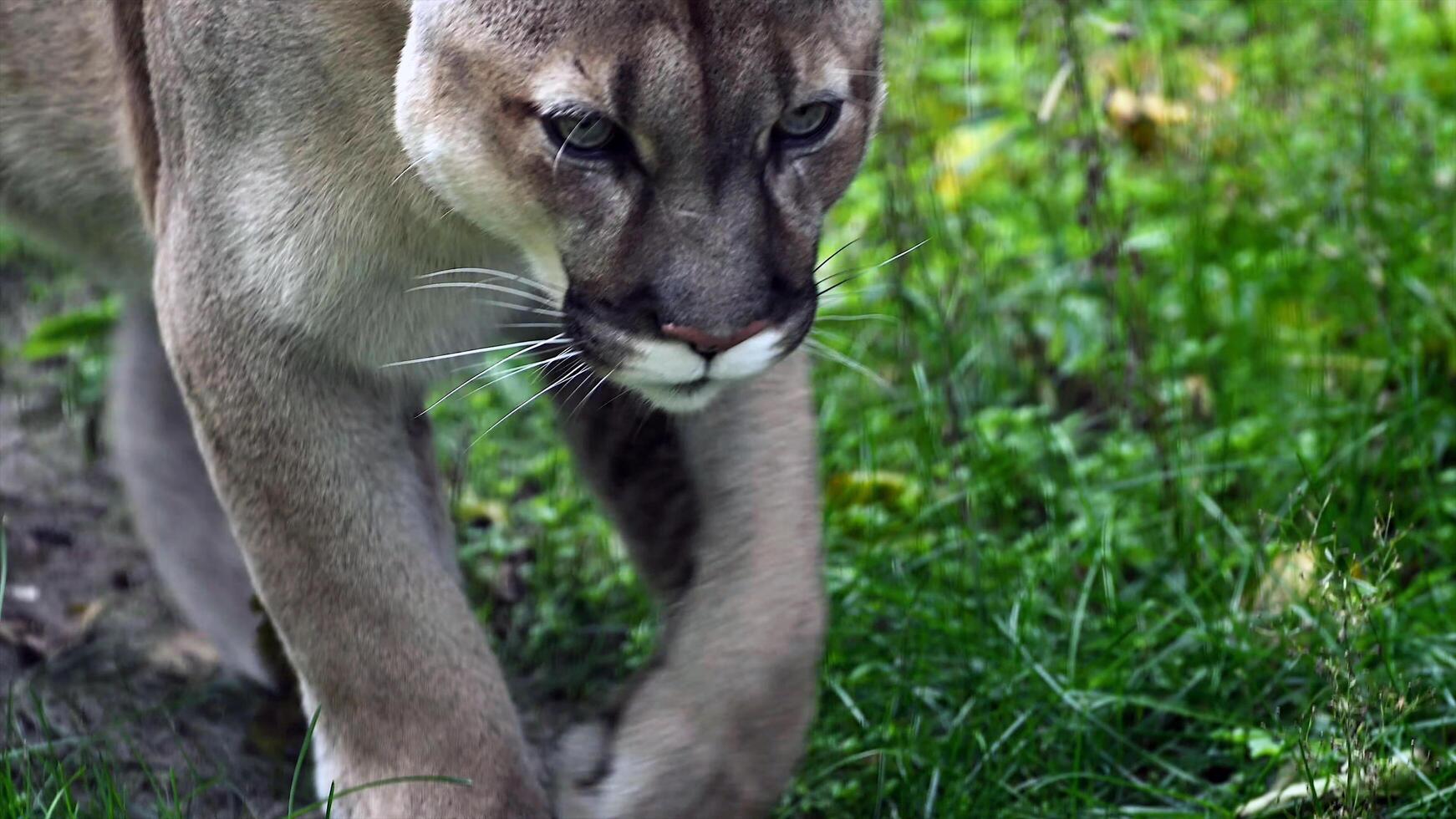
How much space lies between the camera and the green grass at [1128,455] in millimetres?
3168

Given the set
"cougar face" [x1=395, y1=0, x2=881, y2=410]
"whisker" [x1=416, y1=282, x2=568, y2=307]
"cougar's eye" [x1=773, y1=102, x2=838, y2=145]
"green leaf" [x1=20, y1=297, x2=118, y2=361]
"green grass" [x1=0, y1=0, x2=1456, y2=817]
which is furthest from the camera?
"green leaf" [x1=20, y1=297, x2=118, y2=361]

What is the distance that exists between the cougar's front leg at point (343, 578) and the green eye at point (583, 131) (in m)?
0.63

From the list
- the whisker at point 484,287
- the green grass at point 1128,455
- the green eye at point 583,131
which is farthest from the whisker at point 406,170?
the green grass at point 1128,455

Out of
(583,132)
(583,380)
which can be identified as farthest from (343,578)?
(583,132)

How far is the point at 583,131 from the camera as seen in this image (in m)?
2.46

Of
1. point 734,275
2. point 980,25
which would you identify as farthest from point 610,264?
point 980,25

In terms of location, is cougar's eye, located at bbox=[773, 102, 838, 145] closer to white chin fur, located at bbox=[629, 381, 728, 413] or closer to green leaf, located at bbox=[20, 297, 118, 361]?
white chin fur, located at bbox=[629, 381, 728, 413]

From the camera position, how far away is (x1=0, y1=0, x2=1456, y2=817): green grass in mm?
3168

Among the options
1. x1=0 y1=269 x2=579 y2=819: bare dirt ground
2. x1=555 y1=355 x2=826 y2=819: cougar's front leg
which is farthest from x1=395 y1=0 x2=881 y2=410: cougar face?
x1=0 y1=269 x2=579 y2=819: bare dirt ground

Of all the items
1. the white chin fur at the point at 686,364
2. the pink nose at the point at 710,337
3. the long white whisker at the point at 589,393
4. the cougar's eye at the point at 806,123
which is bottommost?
the long white whisker at the point at 589,393

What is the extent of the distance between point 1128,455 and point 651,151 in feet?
6.18

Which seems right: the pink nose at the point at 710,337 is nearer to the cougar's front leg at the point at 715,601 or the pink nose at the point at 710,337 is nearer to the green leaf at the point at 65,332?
the cougar's front leg at the point at 715,601

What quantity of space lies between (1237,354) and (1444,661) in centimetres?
130

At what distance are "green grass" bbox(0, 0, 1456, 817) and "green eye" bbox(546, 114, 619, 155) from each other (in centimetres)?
105
